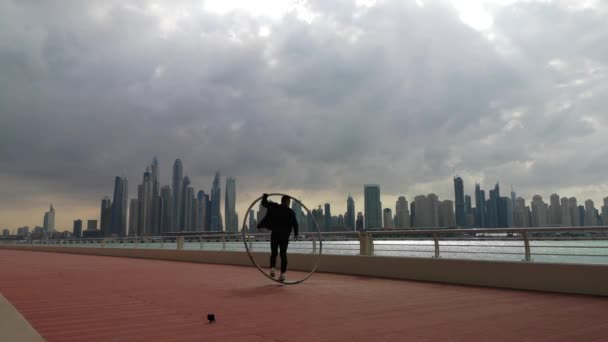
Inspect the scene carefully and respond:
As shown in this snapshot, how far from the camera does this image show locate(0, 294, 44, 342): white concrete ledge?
13.3ft

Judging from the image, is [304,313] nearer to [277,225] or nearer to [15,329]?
[15,329]

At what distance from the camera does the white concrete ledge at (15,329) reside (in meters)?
4.06

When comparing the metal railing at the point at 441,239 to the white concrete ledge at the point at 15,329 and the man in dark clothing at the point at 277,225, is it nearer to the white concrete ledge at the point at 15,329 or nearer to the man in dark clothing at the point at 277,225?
the man in dark clothing at the point at 277,225

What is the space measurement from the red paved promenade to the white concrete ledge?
235 millimetres

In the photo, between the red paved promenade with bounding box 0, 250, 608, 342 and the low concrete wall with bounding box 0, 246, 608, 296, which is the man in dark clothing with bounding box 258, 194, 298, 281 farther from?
the low concrete wall with bounding box 0, 246, 608, 296

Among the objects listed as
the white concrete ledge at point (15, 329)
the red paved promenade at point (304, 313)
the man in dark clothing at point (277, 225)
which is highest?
the man in dark clothing at point (277, 225)

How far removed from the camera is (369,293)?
332 inches

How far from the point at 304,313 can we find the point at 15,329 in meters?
3.34

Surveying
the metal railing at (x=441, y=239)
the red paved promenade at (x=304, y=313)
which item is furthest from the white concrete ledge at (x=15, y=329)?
the metal railing at (x=441, y=239)

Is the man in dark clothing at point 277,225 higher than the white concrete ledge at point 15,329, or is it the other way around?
the man in dark clothing at point 277,225

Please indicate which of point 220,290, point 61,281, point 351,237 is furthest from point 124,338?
point 351,237

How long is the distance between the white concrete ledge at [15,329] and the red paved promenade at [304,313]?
235mm

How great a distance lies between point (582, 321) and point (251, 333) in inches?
163

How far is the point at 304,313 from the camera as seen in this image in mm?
6152
